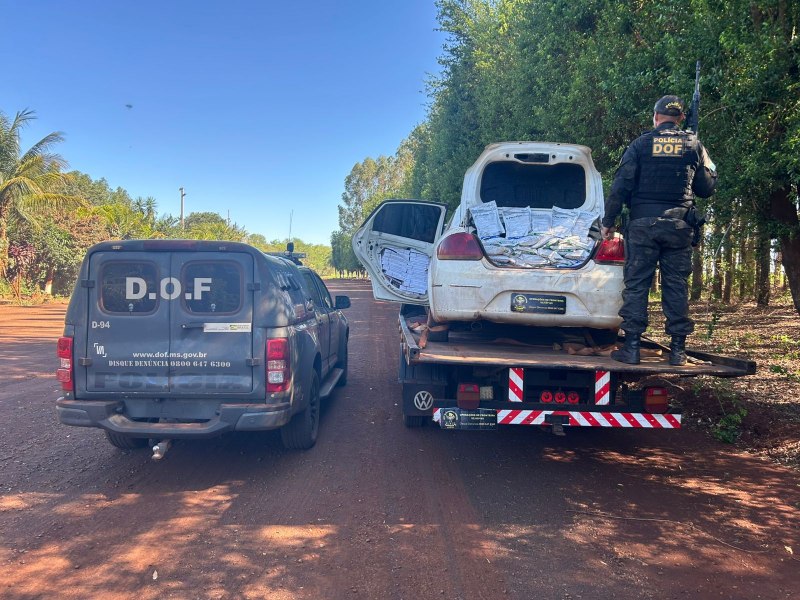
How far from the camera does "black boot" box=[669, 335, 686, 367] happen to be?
4600 millimetres

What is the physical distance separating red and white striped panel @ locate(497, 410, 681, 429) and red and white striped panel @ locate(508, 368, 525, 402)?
0.44 feet

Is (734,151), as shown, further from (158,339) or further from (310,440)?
(158,339)

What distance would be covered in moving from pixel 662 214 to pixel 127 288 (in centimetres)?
446

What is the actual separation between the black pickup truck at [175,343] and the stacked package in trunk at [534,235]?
2053 mm

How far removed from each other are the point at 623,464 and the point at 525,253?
216 cm

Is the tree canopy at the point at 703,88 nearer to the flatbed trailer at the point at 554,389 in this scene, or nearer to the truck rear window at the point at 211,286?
the flatbed trailer at the point at 554,389

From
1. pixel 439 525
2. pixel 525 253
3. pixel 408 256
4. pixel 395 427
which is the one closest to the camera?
pixel 439 525

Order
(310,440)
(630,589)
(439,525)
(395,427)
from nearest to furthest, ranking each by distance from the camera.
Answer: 1. (630,589)
2. (439,525)
3. (310,440)
4. (395,427)

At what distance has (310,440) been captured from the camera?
5637 millimetres

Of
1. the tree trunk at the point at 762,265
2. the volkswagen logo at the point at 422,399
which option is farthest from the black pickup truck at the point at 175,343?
the tree trunk at the point at 762,265

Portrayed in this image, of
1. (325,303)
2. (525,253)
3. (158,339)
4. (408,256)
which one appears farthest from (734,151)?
(158,339)

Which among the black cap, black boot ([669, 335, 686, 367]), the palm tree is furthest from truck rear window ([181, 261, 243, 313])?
the palm tree

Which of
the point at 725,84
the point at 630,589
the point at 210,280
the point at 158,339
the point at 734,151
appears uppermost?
the point at 725,84

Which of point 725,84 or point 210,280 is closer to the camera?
point 210,280
